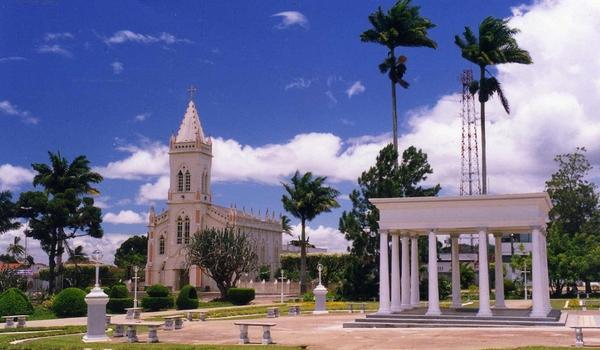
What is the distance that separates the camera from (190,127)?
85.6 m

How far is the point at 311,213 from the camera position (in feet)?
226

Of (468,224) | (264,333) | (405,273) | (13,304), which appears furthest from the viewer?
(13,304)

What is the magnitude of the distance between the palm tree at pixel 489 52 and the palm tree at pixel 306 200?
2037 centimetres

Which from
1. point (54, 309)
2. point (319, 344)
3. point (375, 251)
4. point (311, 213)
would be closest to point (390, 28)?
point (375, 251)

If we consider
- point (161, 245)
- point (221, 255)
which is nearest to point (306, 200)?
point (221, 255)

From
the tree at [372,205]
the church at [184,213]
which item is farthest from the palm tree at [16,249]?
the tree at [372,205]

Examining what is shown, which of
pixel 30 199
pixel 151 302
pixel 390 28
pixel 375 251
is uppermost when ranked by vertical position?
pixel 390 28

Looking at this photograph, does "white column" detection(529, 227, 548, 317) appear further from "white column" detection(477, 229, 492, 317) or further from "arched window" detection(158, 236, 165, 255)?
"arched window" detection(158, 236, 165, 255)

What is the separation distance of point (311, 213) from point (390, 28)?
2142 centimetres

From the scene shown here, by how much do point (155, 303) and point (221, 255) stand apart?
13.0 meters

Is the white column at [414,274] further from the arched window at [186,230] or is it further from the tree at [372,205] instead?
the arched window at [186,230]

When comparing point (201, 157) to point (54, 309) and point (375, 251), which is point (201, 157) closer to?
point (375, 251)

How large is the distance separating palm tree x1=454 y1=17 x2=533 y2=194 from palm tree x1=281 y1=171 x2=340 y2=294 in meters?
20.4

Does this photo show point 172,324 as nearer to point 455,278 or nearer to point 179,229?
point 455,278
